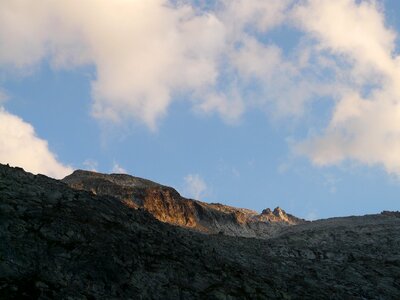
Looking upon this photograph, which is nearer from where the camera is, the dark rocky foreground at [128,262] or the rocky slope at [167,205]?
the dark rocky foreground at [128,262]

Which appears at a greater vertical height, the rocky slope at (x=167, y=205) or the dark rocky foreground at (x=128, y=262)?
the rocky slope at (x=167, y=205)

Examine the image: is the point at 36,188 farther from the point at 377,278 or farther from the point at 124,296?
the point at 377,278

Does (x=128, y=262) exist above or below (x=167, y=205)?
below

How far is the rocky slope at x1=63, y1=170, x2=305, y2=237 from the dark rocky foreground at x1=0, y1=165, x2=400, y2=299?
4736 centimetres

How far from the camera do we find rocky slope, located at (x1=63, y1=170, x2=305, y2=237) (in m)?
79.6

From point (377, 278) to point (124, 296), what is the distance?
58.9ft

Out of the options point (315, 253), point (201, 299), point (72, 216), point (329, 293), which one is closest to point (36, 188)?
point (72, 216)

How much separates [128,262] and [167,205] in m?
62.9

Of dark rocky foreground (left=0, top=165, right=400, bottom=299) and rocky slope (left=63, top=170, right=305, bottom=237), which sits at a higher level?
rocky slope (left=63, top=170, right=305, bottom=237)

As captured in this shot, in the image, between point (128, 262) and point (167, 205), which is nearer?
point (128, 262)

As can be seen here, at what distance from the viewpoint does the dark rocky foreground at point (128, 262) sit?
1777 cm

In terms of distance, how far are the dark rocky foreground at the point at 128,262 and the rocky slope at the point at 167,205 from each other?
47.4 metres

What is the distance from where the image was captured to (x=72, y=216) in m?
22.2

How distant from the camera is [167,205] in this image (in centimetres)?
8306
